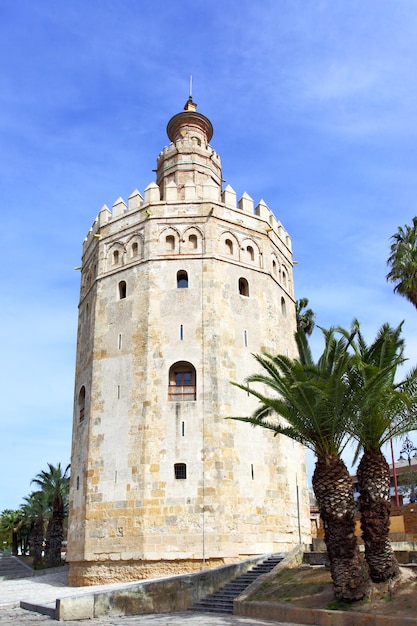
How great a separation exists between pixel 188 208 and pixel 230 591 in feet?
43.7

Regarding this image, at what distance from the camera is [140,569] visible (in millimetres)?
17484

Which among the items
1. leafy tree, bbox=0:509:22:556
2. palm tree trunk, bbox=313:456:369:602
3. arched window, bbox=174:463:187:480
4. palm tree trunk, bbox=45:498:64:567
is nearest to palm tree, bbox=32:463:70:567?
palm tree trunk, bbox=45:498:64:567

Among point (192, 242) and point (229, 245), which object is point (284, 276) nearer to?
point (229, 245)

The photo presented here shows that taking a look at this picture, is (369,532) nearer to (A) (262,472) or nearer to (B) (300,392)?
(B) (300,392)

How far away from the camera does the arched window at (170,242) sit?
21.4 meters

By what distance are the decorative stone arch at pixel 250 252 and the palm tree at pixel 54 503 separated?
21.6 metres

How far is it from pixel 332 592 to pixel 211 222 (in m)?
13.5

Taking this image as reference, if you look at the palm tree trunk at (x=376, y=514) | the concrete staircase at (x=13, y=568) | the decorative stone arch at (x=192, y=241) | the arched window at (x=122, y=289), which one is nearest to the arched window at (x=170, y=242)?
the decorative stone arch at (x=192, y=241)

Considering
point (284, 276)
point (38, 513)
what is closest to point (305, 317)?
point (284, 276)

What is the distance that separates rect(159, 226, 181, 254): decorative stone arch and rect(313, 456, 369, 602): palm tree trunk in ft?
36.4

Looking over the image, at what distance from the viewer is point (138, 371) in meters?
19.7

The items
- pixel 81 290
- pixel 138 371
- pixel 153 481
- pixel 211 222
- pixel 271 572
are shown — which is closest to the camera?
pixel 271 572

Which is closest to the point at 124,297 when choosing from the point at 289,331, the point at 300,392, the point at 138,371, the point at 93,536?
the point at 138,371

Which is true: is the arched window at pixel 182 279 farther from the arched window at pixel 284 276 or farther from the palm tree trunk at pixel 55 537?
the palm tree trunk at pixel 55 537
